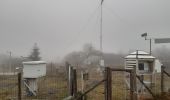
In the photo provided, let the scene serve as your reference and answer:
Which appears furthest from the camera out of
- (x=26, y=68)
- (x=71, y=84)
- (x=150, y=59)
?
(x=26, y=68)

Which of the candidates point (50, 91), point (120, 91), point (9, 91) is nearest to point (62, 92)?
point (50, 91)

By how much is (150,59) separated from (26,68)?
245 inches

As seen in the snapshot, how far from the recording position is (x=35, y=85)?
1492 centimetres

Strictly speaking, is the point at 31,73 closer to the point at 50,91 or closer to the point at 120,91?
the point at 50,91

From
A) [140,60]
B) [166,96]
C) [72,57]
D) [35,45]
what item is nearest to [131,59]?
[140,60]

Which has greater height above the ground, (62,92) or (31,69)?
(31,69)

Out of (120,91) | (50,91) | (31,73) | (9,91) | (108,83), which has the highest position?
(108,83)

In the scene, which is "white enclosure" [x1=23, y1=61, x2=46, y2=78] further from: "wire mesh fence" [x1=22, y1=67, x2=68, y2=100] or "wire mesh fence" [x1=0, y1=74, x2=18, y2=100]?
"wire mesh fence" [x1=0, y1=74, x2=18, y2=100]

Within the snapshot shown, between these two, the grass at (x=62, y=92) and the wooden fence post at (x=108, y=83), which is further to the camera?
the grass at (x=62, y=92)

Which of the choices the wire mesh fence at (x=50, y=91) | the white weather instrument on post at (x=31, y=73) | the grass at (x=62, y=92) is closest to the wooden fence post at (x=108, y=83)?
the grass at (x=62, y=92)

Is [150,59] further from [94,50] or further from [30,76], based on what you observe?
[94,50]

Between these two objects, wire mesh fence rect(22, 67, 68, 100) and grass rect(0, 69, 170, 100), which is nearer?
grass rect(0, 69, 170, 100)

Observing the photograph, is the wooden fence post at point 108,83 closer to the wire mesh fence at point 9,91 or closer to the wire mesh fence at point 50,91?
the wire mesh fence at point 50,91

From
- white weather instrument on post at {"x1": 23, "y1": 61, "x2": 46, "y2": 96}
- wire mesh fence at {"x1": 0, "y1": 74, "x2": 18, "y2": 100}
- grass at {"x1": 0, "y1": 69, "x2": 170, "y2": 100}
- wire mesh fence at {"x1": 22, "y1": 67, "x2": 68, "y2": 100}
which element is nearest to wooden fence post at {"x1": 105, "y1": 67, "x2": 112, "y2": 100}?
grass at {"x1": 0, "y1": 69, "x2": 170, "y2": 100}
